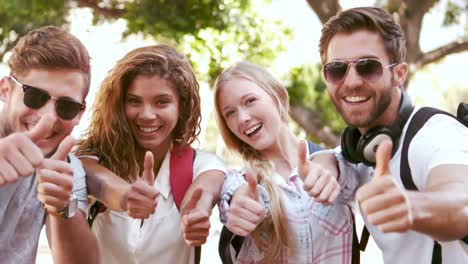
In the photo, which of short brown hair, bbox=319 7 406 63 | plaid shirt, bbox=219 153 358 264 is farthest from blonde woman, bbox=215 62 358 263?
short brown hair, bbox=319 7 406 63

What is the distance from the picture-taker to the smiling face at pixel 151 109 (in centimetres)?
264

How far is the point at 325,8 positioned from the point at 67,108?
14.2ft

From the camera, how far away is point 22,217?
239 cm

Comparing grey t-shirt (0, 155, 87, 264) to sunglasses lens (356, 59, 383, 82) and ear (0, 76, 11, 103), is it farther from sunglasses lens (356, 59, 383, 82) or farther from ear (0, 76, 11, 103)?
sunglasses lens (356, 59, 383, 82)

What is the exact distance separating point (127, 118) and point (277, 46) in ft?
13.8

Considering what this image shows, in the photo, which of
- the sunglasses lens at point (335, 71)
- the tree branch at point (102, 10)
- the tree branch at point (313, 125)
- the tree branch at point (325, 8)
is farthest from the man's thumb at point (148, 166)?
the tree branch at point (313, 125)

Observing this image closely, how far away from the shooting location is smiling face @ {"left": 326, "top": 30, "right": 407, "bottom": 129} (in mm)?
2375

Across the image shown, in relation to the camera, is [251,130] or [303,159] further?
[251,130]

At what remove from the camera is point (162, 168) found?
8.98 ft

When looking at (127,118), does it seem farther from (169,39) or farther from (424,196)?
(169,39)

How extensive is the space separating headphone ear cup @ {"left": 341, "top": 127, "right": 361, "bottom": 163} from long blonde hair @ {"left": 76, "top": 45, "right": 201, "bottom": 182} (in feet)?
2.45

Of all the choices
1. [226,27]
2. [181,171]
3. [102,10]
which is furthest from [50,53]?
[102,10]

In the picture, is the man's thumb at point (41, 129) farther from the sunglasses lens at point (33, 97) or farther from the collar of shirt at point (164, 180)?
the collar of shirt at point (164, 180)

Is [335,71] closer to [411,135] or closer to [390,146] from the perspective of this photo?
[411,135]
